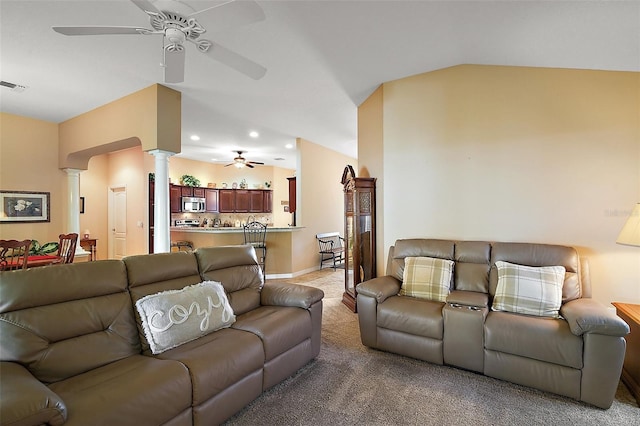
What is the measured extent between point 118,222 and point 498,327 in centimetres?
779

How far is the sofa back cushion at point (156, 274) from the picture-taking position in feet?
6.75

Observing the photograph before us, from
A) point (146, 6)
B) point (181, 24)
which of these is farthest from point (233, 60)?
point (146, 6)

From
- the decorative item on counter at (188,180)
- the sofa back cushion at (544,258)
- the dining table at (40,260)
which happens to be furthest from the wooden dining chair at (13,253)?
the sofa back cushion at (544,258)

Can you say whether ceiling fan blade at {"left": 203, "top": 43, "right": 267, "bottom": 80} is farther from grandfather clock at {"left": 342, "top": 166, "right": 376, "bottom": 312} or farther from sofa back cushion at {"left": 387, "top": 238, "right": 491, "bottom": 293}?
sofa back cushion at {"left": 387, "top": 238, "right": 491, "bottom": 293}

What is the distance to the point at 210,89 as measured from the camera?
3898 mm

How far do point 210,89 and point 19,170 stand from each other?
12.9ft

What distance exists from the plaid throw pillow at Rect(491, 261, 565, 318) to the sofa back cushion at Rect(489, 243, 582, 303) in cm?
11

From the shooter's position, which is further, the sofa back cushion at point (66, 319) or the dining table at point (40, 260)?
the dining table at point (40, 260)

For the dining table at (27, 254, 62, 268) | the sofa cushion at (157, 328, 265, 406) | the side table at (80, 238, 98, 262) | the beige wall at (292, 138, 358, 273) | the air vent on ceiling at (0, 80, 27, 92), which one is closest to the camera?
the sofa cushion at (157, 328, 265, 406)

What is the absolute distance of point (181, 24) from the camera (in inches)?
80.3

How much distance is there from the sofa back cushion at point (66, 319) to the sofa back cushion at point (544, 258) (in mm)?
3046

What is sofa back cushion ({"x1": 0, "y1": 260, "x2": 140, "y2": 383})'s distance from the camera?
1.53 meters

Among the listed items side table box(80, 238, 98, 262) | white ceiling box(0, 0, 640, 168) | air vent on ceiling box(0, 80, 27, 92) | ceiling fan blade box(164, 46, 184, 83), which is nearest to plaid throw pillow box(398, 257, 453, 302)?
white ceiling box(0, 0, 640, 168)

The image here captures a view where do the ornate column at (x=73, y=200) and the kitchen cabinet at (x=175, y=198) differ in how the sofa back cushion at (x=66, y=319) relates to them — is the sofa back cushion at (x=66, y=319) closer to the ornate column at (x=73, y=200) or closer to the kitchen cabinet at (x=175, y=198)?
the ornate column at (x=73, y=200)
